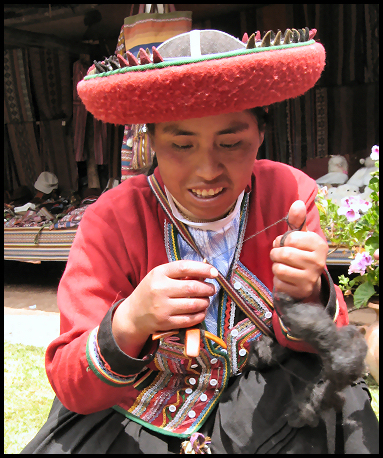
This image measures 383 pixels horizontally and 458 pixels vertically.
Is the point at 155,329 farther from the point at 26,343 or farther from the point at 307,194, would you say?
the point at 26,343

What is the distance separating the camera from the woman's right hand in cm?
91

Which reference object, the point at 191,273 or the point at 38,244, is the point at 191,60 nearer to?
the point at 191,273

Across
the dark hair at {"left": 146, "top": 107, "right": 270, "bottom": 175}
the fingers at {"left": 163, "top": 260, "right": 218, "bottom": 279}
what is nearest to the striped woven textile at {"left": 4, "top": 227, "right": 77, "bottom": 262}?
the dark hair at {"left": 146, "top": 107, "right": 270, "bottom": 175}

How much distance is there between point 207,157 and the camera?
3.34 ft

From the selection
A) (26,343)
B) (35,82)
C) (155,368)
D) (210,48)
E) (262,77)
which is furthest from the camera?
(35,82)

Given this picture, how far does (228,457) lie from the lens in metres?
1.02

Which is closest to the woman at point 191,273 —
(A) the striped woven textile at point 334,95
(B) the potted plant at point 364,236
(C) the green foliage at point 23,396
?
(C) the green foliage at point 23,396

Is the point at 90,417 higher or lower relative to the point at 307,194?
lower

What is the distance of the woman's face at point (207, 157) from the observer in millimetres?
1011

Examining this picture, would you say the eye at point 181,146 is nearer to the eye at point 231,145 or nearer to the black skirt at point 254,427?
the eye at point 231,145

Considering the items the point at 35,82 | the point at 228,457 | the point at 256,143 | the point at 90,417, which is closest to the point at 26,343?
the point at 90,417

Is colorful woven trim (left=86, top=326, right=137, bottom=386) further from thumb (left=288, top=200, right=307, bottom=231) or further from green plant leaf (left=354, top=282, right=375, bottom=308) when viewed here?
green plant leaf (left=354, top=282, right=375, bottom=308)

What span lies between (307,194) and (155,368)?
0.78 m

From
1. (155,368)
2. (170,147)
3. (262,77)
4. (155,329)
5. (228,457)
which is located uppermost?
(262,77)
